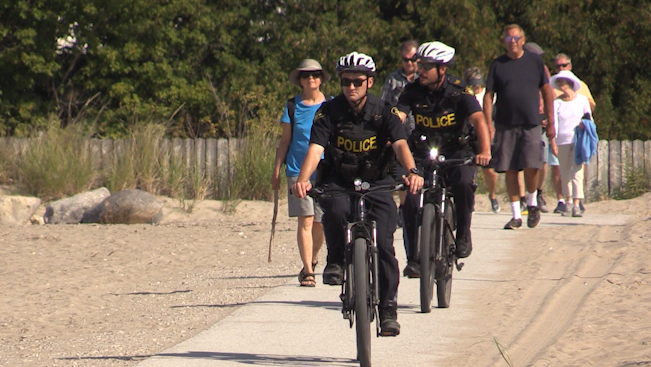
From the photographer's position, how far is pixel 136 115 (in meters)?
23.5

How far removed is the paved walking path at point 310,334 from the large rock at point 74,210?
7727mm

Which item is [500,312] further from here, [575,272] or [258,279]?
[258,279]

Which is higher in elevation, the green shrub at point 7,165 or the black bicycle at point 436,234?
the green shrub at point 7,165

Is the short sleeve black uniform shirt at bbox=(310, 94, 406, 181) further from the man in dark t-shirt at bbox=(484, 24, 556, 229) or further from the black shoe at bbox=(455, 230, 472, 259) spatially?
the man in dark t-shirt at bbox=(484, 24, 556, 229)

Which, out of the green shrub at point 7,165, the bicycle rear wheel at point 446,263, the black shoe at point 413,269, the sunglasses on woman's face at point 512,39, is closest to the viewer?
the bicycle rear wheel at point 446,263

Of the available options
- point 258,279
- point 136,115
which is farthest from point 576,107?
point 136,115

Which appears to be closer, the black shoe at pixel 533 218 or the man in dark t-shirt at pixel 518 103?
the man in dark t-shirt at pixel 518 103

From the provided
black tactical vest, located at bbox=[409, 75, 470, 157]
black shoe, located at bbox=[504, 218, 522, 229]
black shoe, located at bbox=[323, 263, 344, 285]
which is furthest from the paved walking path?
black shoe, located at bbox=[504, 218, 522, 229]

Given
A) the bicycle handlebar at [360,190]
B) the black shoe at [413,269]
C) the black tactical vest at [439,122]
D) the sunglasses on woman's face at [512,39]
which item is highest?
the sunglasses on woman's face at [512,39]

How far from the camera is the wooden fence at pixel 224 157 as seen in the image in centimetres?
1875

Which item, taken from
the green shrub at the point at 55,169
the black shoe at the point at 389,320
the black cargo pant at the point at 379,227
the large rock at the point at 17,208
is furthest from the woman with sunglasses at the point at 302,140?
the green shrub at the point at 55,169

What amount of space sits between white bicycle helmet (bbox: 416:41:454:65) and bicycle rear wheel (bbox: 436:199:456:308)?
99 cm

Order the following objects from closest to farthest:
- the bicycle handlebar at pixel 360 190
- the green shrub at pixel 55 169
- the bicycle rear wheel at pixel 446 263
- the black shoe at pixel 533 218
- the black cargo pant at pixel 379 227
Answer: the bicycle handlebar at pixel 360 190 < the black cargo pant at pixel 379 227 < the bicycle rear wheel at pixel 446 263 < the black shoe at pixel 533 218 < the green shrub at pixel 55 169

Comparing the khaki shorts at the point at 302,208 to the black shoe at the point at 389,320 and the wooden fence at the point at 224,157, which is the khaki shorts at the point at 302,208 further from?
the wooden fence at the point at 224,157
